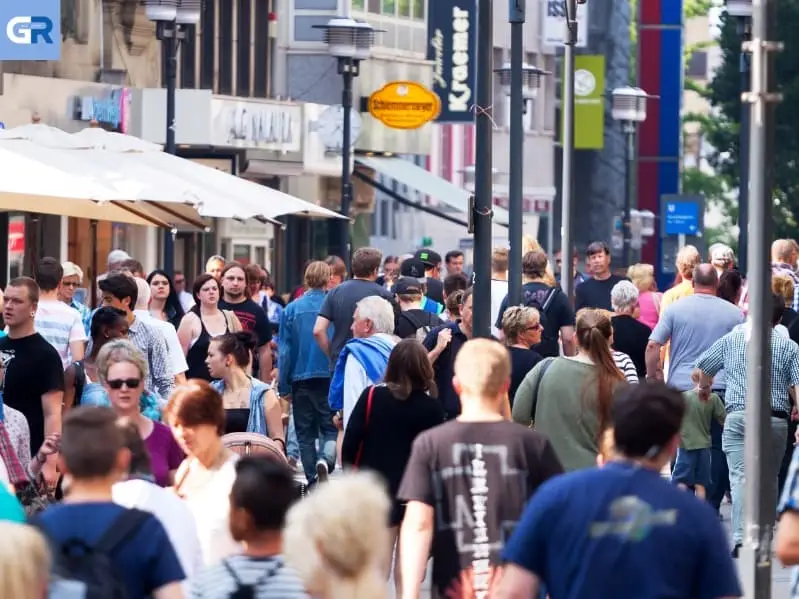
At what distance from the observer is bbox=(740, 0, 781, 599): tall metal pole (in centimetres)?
952

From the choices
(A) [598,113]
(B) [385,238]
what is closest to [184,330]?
(B) [385,238]

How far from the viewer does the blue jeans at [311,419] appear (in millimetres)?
18266

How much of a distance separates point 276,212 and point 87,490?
1399 cm

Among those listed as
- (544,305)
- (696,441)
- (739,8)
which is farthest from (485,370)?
(739,8)

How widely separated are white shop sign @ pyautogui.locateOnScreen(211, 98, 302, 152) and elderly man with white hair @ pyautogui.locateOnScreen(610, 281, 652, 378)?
65.8 feet

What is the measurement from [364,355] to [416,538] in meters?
5.21

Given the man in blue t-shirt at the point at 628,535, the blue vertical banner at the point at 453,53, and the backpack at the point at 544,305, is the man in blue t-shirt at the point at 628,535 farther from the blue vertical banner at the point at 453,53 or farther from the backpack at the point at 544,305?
the blue vertical banner at the point at 453,53

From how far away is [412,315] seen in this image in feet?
57.8

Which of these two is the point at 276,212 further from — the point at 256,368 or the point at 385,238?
the point at 385,238

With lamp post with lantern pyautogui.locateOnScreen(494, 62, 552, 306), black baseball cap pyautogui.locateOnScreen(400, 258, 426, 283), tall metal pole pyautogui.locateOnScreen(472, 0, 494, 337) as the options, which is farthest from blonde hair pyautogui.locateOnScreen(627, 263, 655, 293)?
tall metal pole pyautogui.locateOnScreen(472, 0, 494, 337)

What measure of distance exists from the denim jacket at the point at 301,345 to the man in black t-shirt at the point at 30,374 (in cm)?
581

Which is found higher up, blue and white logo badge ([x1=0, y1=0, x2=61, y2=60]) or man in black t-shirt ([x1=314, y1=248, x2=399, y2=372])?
blue and white logo badge ([x1=0, y1=0, x2=61, y2=60])

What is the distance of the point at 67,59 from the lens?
3384cm

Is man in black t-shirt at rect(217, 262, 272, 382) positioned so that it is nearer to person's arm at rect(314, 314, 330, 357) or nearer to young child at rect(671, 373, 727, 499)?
person's arm at rect(314, 314, 330, 357)
